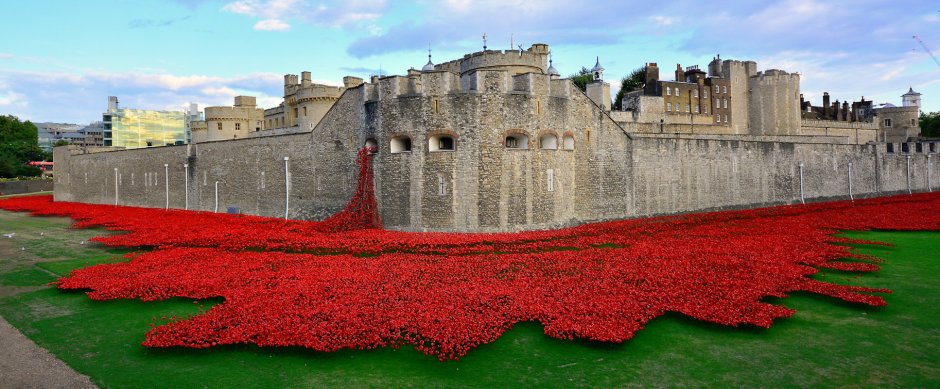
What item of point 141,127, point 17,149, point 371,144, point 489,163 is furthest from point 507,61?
point 141,127

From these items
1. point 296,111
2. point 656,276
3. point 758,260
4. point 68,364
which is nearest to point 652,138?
point 758,260

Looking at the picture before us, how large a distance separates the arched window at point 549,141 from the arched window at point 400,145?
5610 millimetres

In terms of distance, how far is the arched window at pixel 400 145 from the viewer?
2244cm

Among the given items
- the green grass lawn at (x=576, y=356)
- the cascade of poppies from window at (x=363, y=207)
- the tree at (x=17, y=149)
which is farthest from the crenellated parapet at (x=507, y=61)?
the tree at (x=17, y=149)

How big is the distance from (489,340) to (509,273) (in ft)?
15.5

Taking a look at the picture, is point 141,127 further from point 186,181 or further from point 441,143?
point 441,143

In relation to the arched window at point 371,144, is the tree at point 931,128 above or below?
above

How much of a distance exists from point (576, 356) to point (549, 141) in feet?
51.2

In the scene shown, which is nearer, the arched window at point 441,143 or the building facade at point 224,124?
the arched window at point 441,143

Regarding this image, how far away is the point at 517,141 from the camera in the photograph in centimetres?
2242

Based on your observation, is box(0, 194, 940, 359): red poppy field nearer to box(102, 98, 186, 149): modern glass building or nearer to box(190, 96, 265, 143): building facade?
box(190, 96, 265, 143): building facade

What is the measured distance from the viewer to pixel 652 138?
27.4 metres

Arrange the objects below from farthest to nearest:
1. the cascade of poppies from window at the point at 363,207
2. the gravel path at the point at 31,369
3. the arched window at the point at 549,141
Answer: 1. the cascade of poppies from window at the point at 363,207
2. the arched window at the point at 549,141
3. the gravel path at the point at 31,369

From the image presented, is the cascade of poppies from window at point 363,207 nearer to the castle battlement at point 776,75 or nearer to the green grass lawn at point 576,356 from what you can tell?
the green grass lawn at point 576,356
